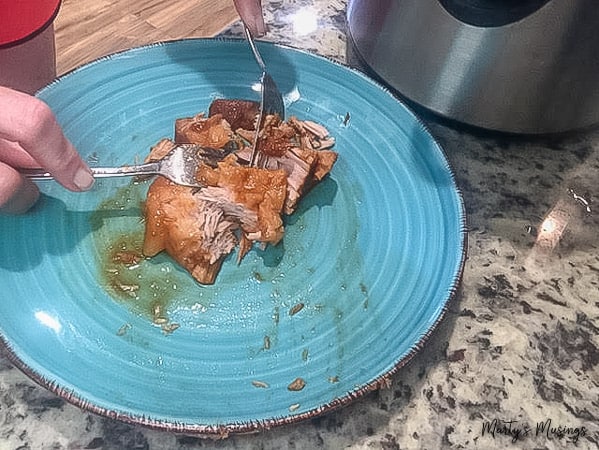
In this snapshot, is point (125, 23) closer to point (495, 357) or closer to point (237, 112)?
point (237, 112)

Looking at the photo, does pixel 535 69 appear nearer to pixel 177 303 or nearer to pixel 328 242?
pixel 328 242

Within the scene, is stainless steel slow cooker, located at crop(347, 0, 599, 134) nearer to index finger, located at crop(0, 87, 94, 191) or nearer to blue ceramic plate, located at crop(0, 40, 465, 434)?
blue ceramic plate, located at crop(0, 40, 465, 434)

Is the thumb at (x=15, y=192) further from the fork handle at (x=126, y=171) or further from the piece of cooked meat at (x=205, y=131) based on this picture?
the piece of cooked meat at (x=205, y=131)

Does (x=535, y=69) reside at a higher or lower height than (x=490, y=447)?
higher

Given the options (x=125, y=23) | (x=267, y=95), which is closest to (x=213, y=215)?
(x=267, y=95)

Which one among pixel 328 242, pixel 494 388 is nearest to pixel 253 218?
pixel 328 242

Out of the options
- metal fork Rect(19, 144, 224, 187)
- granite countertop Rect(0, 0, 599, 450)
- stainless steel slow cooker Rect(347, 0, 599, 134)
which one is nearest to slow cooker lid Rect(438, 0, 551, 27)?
stainless steel slow cooker Rect(347, 0, 599, 134)
